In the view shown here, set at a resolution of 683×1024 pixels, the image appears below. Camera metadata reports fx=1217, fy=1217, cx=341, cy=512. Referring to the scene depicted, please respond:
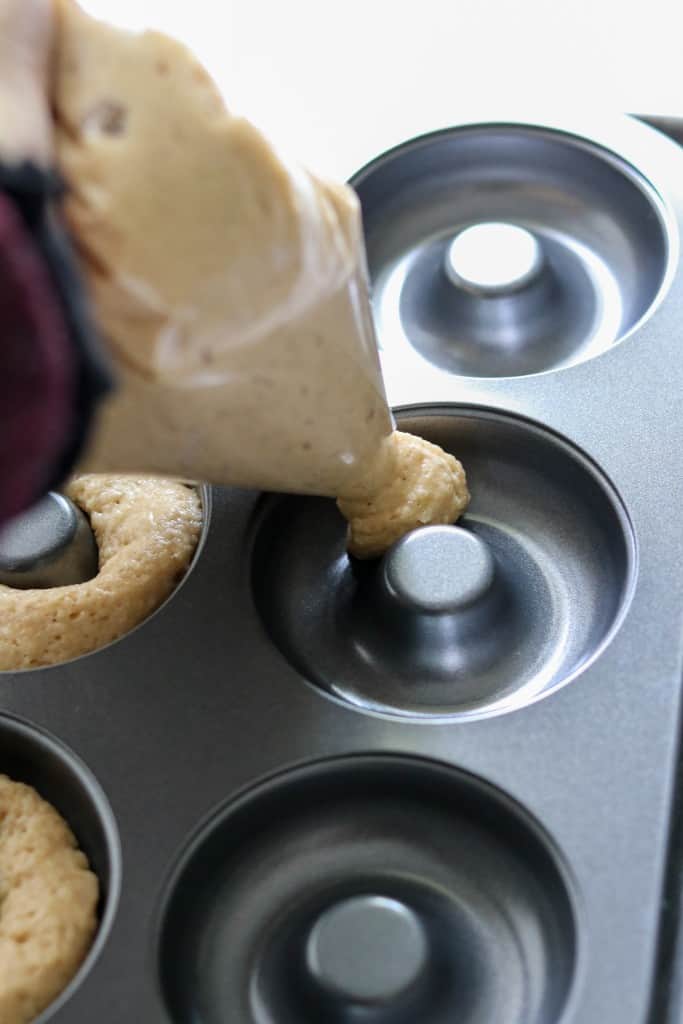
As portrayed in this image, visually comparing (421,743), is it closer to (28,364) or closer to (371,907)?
(371,907)

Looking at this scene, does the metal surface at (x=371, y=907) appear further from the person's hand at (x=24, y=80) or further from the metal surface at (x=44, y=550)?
the person's hand at (x=24, y=80)

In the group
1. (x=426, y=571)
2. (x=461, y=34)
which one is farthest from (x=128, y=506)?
(x=461, y=34)

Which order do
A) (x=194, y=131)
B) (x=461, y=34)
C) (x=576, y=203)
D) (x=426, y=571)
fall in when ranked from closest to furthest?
1. (x=194, y=131)
2. (x=426, y=571)
3. (x=576, y=203)
4. (x=461, y=34)

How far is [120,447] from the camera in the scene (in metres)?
0.70

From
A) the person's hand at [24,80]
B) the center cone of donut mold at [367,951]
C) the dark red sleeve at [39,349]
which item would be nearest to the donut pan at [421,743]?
the center cone of donut mold at [367,951]

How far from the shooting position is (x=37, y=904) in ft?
2.57

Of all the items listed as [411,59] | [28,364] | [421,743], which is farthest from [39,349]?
[411,59]

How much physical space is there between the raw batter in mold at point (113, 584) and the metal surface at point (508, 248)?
30cm

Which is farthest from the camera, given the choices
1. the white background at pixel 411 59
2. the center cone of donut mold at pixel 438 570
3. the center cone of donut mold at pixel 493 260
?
the white background at pixel 411 59

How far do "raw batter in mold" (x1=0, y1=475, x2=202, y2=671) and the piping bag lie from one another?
228mm

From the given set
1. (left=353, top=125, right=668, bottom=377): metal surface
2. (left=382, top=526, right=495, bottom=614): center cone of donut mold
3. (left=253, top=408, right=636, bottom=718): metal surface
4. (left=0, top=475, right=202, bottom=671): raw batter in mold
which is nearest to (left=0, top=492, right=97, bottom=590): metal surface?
(left=0, top=475, right=202, bottom=671): raw batter in mold

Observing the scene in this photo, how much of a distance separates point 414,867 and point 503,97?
2.75ft

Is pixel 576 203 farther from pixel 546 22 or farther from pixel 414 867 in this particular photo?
pixel 414 867

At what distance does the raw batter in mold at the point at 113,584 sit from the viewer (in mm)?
920
